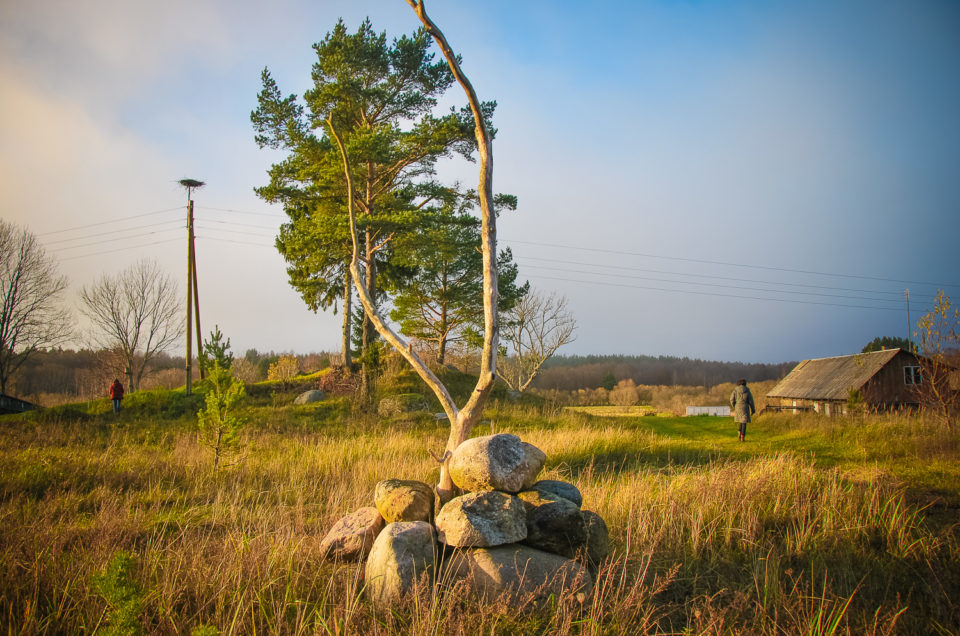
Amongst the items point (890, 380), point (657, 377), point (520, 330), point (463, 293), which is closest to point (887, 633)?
point (463, 293)

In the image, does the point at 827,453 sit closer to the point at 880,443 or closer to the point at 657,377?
the point at 880,443

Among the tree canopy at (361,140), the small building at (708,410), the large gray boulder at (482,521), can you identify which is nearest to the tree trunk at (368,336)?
the tree canopy at (361,140)

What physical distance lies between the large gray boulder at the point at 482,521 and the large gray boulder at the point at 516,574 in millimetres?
92

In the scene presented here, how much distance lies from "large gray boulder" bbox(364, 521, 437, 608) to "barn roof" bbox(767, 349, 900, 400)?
2836cm

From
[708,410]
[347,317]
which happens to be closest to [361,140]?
[347,317]

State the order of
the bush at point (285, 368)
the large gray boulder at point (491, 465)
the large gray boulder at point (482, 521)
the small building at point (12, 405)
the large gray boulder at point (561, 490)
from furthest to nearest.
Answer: the bush at point (285, 368)
the small building at point (12, 405)
the large gray boulder at point (561, 490)
the large gray boulder at point (491, 465)
the large gray boulder at point (482, 521)

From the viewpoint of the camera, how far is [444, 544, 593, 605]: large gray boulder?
298cm

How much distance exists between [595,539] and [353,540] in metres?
1.87

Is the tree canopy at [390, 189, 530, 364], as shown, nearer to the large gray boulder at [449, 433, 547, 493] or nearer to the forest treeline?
the forest treeline

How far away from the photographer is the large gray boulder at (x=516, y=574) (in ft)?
9.78

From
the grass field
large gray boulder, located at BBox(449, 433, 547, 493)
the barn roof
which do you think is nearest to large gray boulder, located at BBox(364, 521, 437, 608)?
the grass field

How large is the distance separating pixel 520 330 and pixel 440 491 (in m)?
36.9

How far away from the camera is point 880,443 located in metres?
11.1

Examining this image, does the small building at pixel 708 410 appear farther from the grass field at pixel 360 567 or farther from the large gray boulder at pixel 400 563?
the large gray boulder at pixel 400 563
